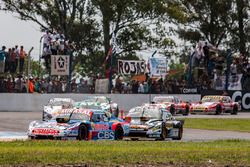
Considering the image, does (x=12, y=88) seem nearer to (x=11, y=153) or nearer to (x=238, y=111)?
(x=238, y=111)

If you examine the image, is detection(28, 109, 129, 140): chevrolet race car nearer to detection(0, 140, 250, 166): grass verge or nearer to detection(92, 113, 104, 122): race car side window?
detection(92, 113, 104, 122): race car side window

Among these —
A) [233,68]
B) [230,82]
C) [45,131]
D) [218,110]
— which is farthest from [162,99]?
[45,131]

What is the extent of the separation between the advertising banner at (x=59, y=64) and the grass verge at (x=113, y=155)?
2010cm

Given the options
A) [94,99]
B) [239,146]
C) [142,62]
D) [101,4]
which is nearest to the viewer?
[239,146]

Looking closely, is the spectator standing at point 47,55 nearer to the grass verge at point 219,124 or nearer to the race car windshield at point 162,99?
the race car windshield at point 162,99

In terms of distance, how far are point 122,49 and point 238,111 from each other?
9979mm

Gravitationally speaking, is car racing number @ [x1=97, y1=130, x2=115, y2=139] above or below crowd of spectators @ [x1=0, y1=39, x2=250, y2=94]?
below

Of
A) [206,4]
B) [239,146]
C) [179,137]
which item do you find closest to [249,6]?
[206,4]

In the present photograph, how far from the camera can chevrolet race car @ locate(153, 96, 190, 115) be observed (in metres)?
44.2

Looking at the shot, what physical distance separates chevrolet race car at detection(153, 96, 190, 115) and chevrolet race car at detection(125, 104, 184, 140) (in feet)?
54.0

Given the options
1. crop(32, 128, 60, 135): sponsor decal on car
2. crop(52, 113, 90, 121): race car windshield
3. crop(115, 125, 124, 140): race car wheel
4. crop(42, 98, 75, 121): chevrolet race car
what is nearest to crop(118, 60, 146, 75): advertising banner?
crop(42, 98, 75, 121): chevrolet race car

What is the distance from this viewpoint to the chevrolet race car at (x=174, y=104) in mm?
44219

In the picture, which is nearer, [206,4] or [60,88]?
[60,88]

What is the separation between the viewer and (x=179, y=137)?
27.2 metres
